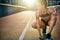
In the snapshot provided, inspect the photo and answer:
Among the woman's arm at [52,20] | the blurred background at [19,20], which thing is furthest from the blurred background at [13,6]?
the woman's arm at [52,20]

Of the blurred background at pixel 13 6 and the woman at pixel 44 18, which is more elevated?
the blurred background at pixel 13 6

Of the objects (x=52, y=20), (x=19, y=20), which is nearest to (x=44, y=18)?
(x=52, y=20)

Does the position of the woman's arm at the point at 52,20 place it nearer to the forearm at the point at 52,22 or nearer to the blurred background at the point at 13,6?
the forearm at the point at 52,22

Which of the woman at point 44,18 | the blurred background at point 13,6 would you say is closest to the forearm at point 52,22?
the woman at point 44,18

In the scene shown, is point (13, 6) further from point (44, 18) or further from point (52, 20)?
point (52, 20)

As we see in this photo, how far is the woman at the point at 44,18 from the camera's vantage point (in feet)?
10.8

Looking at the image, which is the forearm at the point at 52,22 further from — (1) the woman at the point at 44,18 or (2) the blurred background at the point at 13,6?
(2) the blurred background at the point at 13,6

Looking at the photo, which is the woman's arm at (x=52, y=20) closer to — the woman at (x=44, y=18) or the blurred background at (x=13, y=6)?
the woman at (x=44, y=18)

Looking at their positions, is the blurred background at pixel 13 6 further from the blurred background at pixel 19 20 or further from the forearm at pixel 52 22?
the forearm at pixel 52 22

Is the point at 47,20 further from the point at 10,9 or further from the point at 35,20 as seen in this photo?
the point at 10,9

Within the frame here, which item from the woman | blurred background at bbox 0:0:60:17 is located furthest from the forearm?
blurred background at bbox 0:0:60:17

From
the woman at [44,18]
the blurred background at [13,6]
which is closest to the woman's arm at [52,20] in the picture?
the woman at [44,18]

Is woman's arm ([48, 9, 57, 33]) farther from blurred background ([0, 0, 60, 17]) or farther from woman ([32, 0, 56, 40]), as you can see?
blurred background ([0, 0, 60, 17])

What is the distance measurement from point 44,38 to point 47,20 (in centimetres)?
23
